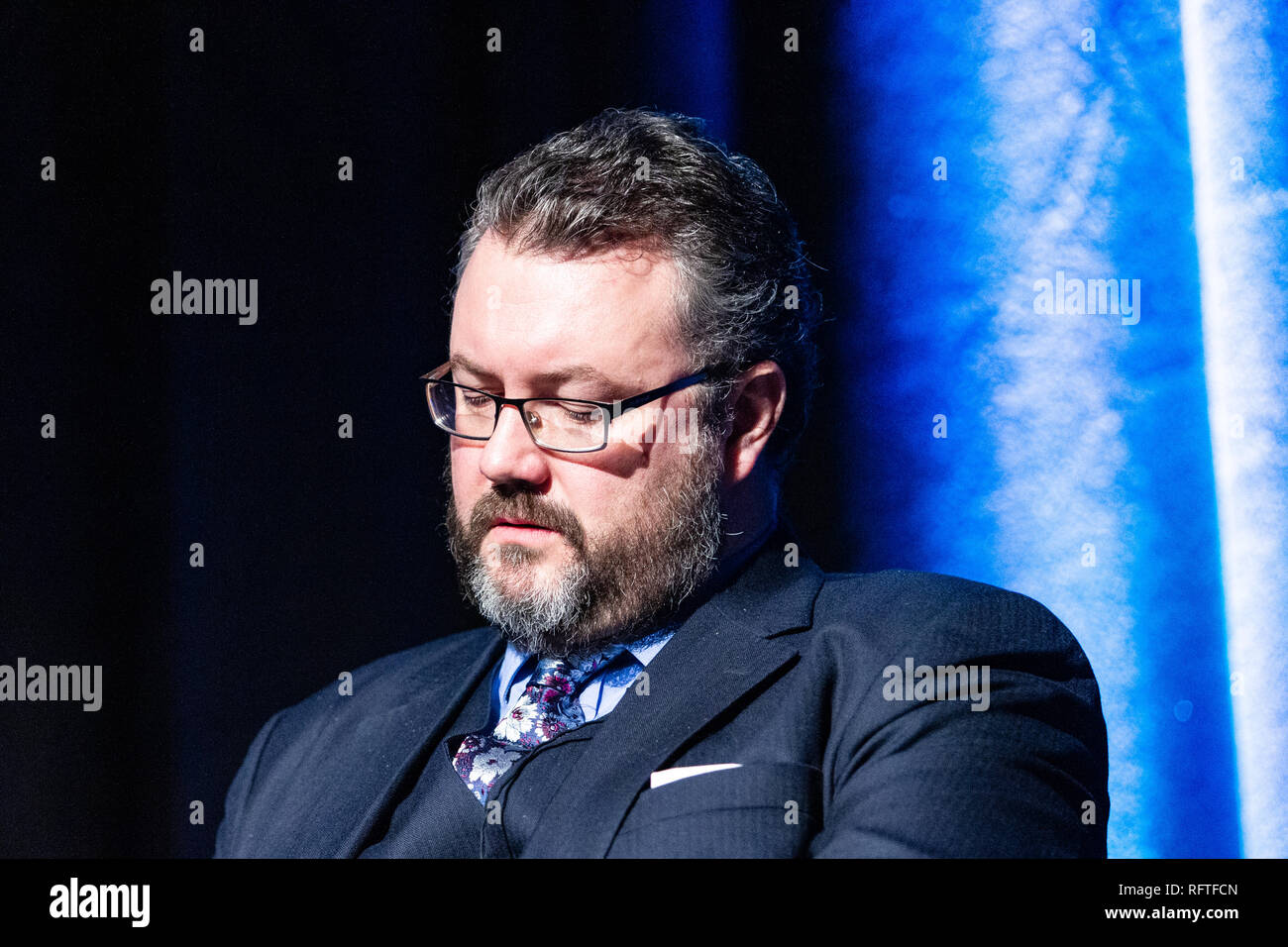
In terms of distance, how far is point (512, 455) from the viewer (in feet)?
5.31

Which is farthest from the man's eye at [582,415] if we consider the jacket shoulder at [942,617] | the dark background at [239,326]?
the dark background at [239,326]

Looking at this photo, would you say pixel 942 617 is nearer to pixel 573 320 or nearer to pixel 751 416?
pixel 751 416

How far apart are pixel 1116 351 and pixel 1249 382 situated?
21 centimetres

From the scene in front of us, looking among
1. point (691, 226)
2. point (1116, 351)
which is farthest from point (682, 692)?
point (1116, 351)

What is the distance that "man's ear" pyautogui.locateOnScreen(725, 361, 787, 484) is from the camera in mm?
1793

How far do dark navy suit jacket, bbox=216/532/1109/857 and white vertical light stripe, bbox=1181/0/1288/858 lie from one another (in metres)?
0.58

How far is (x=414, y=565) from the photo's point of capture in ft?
7.83

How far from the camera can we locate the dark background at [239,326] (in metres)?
2.23

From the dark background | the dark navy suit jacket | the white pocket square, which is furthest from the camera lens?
the dark background

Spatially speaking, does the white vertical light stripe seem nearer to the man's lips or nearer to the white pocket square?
the white pocket square

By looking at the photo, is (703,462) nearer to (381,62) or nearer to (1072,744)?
(1072,744)

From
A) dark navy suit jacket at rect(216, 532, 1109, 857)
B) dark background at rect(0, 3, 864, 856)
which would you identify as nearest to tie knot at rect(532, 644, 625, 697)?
dark navy suit jacket at rect(216, 532, 1109, 857)
